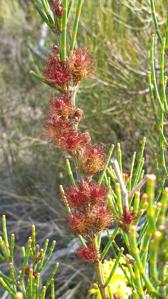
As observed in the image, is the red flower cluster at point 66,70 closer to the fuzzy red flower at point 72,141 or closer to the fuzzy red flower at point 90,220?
the fuzzy red flower at point 72,141

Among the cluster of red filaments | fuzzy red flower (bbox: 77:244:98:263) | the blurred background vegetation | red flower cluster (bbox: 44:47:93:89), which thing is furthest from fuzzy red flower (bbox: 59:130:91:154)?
the blurred background vegetation

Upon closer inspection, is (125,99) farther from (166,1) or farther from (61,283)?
(61,283)

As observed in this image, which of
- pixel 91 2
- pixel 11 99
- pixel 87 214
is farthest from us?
pixel 11 99

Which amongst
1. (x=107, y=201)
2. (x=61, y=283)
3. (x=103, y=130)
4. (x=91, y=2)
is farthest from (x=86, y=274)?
(x=107, y=201)

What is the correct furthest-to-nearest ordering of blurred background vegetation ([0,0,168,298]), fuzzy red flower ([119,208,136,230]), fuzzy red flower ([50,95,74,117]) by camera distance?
blurred background vegetation ([0,0,168,298]) < fuzzy red flower ([50,95,74,117]) < fuzzy red flower ([119,208,136,230])

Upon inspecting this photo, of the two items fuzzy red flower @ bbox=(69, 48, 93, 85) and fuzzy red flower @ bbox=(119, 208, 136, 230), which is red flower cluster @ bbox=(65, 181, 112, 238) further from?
fuzzy red flower @ bbox=(69, 48, 93, 85)

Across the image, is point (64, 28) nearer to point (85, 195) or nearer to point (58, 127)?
point (58, 127)
